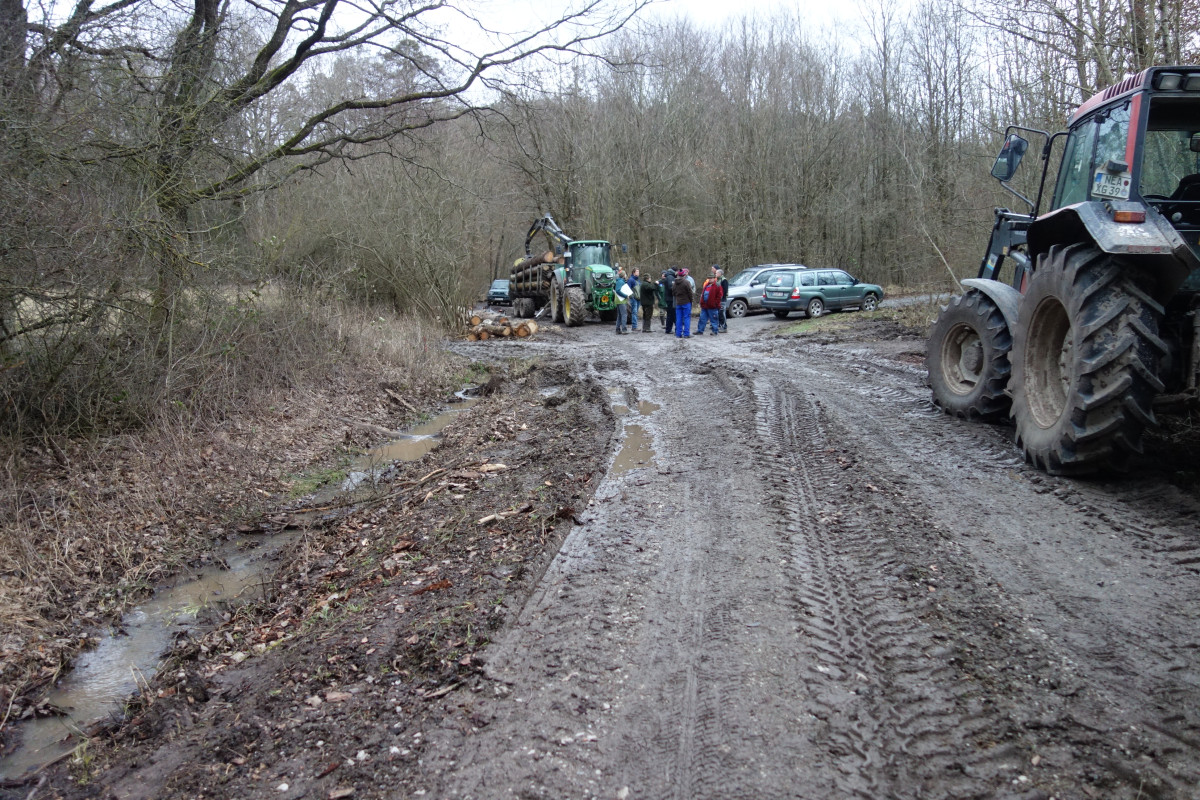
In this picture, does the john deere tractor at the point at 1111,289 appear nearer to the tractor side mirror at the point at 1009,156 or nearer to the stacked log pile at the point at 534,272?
the tractor side mirror at the point at 1009,156

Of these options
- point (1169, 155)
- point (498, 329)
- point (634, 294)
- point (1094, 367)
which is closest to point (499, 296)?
point (498, 329)

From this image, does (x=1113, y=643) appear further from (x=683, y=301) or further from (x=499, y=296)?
(x=499, y=296)

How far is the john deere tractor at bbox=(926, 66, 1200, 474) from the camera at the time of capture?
16.2 feet

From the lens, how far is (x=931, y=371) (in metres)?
8.00

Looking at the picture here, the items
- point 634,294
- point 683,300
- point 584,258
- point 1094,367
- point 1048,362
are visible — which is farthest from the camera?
point 584,258

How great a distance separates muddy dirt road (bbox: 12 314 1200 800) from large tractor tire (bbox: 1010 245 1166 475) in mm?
277

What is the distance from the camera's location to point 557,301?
82.3 feet

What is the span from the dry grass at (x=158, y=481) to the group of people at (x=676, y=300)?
8.09 metres

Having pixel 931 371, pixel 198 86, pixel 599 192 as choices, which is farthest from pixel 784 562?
pixel 599 192

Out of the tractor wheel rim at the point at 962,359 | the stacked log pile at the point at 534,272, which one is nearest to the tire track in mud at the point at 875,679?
the tractor wheel rim at the point at 962,359

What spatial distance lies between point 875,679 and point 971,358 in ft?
17.3

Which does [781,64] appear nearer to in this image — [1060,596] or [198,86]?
[198,86]

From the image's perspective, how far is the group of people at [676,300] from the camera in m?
18.5

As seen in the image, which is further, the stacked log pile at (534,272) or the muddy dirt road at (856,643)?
the stacked log pile at (534,272)
